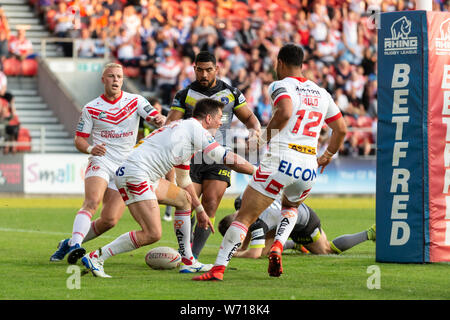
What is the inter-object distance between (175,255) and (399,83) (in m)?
3.22

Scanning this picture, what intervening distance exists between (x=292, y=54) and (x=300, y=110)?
59 centimetres

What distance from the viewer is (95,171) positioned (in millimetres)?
10477

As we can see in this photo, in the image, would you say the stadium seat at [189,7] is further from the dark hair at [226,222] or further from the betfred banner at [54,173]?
the dark hair at [226,222]

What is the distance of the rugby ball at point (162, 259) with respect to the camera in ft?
32.4

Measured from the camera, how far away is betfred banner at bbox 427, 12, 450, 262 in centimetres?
1007

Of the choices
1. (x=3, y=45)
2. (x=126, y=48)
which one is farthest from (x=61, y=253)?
(x=3, y=45)

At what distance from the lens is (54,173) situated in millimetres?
24984

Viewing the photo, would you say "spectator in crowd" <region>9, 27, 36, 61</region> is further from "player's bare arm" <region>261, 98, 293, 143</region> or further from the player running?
"player's bare arm" <region>261, 98, 293, 143</region>

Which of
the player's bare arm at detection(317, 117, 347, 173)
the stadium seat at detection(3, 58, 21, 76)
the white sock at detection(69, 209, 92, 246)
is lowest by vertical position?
the white sock at detection(69, 209, 92, 246)

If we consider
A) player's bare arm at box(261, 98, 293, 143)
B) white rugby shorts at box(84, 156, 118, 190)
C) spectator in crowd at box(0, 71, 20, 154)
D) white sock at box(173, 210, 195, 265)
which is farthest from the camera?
spectator in crowd at box(0, 71, 20, 154)

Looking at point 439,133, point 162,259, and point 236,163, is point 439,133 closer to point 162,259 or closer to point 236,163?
point 236,163

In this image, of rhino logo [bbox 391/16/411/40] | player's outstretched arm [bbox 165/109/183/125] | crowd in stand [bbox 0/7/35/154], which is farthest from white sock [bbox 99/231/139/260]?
crowd in stand [bbox 0/7/35/154]

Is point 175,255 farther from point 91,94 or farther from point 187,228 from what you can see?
point 91,94

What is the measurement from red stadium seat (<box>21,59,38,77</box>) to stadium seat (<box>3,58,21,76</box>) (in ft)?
0.56
